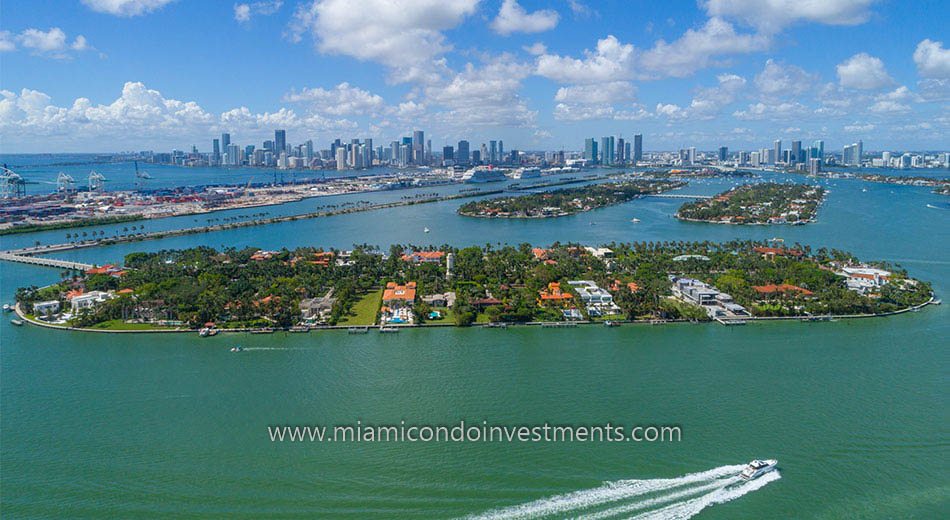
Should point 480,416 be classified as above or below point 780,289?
below

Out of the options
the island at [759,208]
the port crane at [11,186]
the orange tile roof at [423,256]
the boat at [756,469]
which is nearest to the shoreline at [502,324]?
the boat at [756,469]

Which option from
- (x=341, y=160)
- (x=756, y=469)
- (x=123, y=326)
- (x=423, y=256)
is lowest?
(x=756, y=469)

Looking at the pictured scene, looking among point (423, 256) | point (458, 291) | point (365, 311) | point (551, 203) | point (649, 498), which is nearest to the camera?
point (649, 498)

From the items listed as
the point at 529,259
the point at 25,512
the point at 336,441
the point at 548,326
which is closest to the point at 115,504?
the point at 25,512

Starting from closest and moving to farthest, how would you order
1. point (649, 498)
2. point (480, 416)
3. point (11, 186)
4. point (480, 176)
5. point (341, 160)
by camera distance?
point (649, 498)
point (480, 416)
point (11, 186)
point (480, 176)
point (341, 160)

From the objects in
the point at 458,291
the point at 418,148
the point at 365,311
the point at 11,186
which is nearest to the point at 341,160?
the point at 418,148

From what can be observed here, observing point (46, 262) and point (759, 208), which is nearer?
point (46, 262)

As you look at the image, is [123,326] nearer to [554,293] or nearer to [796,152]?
[554,293]

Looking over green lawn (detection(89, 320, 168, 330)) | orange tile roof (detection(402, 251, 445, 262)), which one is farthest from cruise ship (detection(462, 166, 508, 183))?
green lawn (detection(89, 320, 168, 330))

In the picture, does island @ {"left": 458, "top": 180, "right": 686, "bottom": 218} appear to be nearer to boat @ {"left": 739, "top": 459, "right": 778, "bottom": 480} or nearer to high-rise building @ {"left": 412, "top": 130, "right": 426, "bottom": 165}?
boat @ {"left": 739, "top": 459, "right": 778, "bottom": 480}
